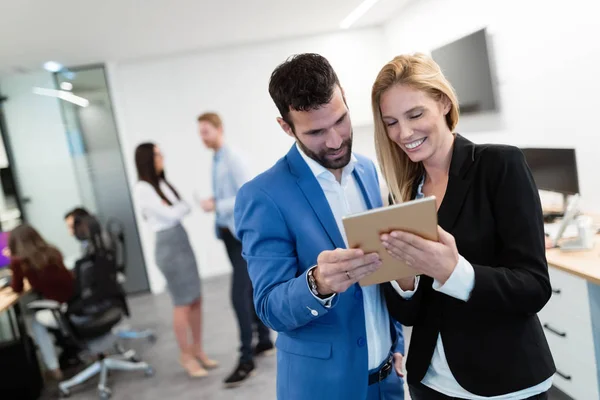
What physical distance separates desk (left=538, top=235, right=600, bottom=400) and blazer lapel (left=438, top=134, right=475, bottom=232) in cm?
120

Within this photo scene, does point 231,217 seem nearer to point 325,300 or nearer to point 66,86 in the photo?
point 325,300

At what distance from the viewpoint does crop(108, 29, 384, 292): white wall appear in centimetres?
563

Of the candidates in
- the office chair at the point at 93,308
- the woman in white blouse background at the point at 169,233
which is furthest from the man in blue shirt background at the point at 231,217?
the office chair at the point at 93,308

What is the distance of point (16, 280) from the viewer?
3.43 meters

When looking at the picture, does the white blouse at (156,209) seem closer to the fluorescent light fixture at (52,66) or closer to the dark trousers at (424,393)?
the dark trousers at (424,393)

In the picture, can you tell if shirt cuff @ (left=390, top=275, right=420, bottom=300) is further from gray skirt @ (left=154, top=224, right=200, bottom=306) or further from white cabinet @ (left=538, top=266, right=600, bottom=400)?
gray skirt @ (left=154, top=224, right=200, bottom=306)

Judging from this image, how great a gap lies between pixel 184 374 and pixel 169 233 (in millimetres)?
1040

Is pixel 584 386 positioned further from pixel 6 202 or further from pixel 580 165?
pixel 6 202

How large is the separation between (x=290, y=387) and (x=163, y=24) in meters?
3.74

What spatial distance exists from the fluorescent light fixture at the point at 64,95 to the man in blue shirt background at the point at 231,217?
2.90 m

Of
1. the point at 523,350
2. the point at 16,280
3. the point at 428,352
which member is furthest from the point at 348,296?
the point at 16,280

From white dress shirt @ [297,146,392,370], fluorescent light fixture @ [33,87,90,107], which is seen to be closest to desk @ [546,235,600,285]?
white dress shirt @ [297,146,392,370]

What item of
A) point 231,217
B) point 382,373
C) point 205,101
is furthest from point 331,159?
point 205,101

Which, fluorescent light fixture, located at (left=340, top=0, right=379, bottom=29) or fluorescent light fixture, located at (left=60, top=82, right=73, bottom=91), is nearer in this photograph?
fluorescent light fixture, located at (left=340, top=0, right=379, bottom=29)
